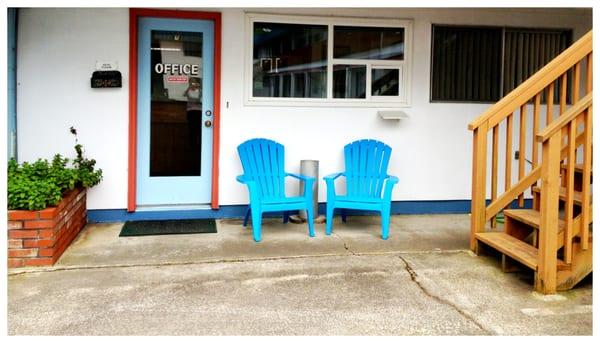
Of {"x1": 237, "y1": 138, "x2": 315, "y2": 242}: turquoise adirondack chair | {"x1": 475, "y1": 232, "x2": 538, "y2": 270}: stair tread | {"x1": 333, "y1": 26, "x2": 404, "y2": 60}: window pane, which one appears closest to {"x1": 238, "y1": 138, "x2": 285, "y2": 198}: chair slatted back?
{"x1": 237, "y1": 138, "x2": 315, "y2": 242}: turquoise adirondack chair

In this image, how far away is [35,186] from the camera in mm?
3523

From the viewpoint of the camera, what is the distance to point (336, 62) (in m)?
5.00

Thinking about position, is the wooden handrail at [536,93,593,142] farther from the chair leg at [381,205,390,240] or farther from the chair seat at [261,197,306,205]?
the chair seat at [261,197,306,205]

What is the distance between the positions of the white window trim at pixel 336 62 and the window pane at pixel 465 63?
27 centimetres

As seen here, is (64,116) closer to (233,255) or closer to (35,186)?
(35,186)

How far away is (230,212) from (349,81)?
5.39 ft

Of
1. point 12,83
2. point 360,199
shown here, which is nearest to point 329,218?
point 360,199

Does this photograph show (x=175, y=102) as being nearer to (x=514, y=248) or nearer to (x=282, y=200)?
(x=282, y=200)

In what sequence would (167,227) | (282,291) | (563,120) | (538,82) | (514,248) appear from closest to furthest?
(563,120), (282,291), (514,248), (538,82), (167,227)

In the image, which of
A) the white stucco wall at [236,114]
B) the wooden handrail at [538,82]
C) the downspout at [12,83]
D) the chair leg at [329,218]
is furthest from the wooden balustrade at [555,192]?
the downspout at [12,83]

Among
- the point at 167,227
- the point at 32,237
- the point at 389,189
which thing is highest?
the point at 389,189

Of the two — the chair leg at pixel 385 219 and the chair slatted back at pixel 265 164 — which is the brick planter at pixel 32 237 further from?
the chair leg at pixel 385 219

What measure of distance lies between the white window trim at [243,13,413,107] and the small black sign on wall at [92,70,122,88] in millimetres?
1103

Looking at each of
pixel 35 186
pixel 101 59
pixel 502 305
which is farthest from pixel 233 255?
pixel 101 59
